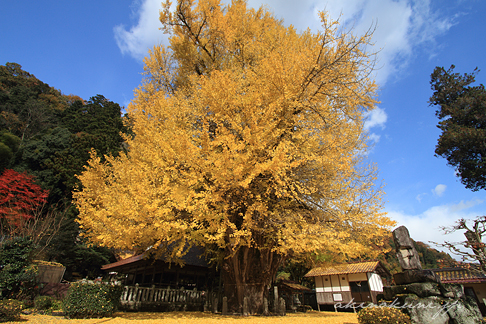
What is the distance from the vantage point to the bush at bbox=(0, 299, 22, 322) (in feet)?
17.1

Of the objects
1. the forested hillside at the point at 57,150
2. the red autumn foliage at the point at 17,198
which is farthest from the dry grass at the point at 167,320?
the red autumn foliage at the point at 17,198

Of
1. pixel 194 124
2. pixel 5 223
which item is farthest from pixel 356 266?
pixel 5 223

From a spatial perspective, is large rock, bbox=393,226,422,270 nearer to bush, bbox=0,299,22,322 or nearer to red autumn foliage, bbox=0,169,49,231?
bush, bbox=0,299,22,322

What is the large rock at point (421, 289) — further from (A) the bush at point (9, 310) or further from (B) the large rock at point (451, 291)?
(A) the bush at point (9, 310)

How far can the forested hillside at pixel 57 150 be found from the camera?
17219 mm

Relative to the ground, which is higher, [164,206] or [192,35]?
[192,35]

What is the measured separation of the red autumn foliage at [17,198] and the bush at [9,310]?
459 inches

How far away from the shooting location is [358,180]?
23.6 feet

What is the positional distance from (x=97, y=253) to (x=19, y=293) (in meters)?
12.0

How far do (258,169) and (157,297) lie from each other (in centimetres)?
759

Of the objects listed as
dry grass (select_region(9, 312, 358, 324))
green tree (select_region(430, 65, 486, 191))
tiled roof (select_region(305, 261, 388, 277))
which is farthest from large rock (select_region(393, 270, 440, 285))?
green tree (select_region(430, 65, 486, 191))

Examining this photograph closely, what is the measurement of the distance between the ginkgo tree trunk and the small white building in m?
10.1

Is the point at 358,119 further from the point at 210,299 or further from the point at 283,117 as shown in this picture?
the point at 210,299

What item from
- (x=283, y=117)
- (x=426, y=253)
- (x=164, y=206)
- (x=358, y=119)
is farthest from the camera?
(x=426, y=253)
